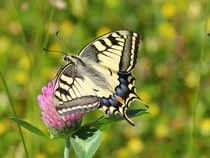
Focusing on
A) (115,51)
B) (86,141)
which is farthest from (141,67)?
(86,141)

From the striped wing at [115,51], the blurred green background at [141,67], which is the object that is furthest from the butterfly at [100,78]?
the blurred green background at [141,67]

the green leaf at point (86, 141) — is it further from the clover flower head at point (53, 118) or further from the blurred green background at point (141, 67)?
the blurred green background at point (141, 67)

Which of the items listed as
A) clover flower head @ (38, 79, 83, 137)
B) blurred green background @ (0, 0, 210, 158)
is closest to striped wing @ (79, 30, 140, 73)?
clover flower head @ (38, 79, 83, 137)

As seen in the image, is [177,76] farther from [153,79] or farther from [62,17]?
[62,17]

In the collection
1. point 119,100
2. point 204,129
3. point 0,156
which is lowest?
point 204,129

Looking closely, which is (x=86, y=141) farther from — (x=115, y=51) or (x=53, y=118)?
(x=115, y=51)

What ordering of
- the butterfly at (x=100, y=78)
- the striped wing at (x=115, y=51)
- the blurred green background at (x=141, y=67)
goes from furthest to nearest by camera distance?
the blurred green background at (x=141, y=67), the striped wing at (x=115, y=51), the butterfly at (x=100, y=78)

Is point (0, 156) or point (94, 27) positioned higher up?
point (94, 27)

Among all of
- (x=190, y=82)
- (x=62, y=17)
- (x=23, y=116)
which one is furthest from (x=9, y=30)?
(x=190, y=82)

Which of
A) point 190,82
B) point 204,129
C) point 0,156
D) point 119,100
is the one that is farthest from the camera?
point 190,82
